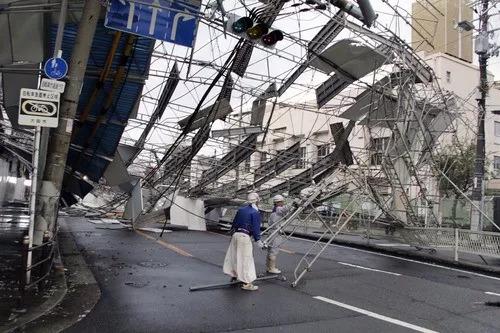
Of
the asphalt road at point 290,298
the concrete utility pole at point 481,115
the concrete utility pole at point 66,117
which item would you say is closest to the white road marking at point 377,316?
the asphalt road at point 290,298

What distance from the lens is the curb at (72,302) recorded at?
21.0 ft

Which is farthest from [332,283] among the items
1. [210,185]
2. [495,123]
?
[495,123]

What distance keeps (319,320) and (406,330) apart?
4.03ft

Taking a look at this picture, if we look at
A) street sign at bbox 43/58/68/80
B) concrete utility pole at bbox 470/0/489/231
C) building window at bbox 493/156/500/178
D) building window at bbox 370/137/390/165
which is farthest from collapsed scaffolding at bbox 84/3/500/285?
building window at bbox 493/156/500/178

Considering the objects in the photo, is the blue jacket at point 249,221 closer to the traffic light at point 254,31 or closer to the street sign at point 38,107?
the traffic light at point 254,31

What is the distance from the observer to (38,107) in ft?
25.3

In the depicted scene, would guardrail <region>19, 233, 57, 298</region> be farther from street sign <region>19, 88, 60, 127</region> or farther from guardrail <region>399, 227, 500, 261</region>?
guardrail <region>399, 227, 500, 261</region>

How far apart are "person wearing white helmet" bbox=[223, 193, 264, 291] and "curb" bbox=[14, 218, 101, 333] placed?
2.57m

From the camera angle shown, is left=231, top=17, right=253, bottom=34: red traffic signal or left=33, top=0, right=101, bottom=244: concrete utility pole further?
left=231, top=17, right=253, bottom=34: red traffic signal

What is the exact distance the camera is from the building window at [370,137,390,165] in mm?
14891

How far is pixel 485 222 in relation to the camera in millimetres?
20828

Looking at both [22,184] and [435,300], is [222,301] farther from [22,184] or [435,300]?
[22,184]

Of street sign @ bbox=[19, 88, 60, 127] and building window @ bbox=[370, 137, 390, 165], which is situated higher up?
building window @ bbox=[370, 137, 390, 165]

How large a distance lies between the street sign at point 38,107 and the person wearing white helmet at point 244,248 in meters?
3.99
